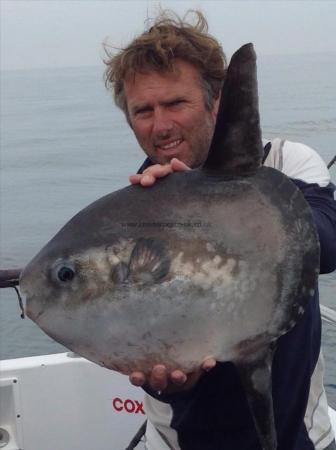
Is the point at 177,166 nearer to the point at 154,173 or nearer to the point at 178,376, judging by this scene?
the point at 154,173

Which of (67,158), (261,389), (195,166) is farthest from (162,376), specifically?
(67,158)

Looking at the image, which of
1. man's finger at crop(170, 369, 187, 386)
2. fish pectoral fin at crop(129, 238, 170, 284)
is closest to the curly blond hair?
fish pectoral fin at crop(129, 238, 170, 284)

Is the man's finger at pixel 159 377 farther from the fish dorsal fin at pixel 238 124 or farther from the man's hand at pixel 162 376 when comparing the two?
the fish dorsal fin at pixel 238 124

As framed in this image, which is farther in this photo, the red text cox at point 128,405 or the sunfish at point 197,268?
the red text cox at point 128,405

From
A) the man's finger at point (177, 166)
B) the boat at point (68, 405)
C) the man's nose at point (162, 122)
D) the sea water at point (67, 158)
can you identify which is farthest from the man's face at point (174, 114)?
the boat at point (68, 405)

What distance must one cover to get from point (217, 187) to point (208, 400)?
71 cm

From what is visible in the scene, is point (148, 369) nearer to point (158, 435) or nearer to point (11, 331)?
point (158, 435)

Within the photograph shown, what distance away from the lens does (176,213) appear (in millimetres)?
1560

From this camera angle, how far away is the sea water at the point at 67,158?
752cm

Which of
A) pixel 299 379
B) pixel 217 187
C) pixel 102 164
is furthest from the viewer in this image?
pixel 102 164

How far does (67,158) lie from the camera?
59.3 ft

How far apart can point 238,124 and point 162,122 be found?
21.2 inches

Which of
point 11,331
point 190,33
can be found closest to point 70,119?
point 11,331

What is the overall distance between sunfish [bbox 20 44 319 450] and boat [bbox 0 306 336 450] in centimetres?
204
